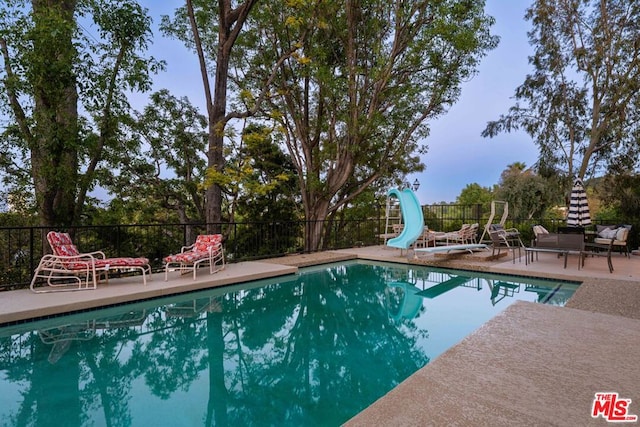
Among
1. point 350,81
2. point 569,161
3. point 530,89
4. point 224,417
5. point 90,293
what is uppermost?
point 530,89

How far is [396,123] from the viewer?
35.6 ft

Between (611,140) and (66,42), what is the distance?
1574 cm

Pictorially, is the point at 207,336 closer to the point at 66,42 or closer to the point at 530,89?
the point at 66,42

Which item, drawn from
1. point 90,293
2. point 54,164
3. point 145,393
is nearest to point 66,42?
point 54,164

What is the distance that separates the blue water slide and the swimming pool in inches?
88.0

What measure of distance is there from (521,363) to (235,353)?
243cm

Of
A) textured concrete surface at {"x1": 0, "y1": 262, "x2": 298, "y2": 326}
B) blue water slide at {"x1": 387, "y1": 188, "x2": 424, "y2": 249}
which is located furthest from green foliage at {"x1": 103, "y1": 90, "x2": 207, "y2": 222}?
blue water slide at {"x1": 387, "y1": 188, "x2": 424, "y2": 249}

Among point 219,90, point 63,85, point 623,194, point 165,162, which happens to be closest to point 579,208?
point 623,194

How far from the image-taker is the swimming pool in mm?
2291

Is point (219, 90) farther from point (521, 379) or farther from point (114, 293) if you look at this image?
point (521, 379)

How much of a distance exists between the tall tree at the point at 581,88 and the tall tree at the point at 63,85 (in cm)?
1337

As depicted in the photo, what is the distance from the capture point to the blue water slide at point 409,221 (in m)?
7.91

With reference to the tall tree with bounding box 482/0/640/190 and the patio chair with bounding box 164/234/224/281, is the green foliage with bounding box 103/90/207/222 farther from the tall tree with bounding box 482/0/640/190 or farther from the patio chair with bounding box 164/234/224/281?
the tall tree with bounding box 482/0/640/190

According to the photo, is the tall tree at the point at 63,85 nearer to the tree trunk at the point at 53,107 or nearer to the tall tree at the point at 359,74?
the tree trunk at the point at 53,107
